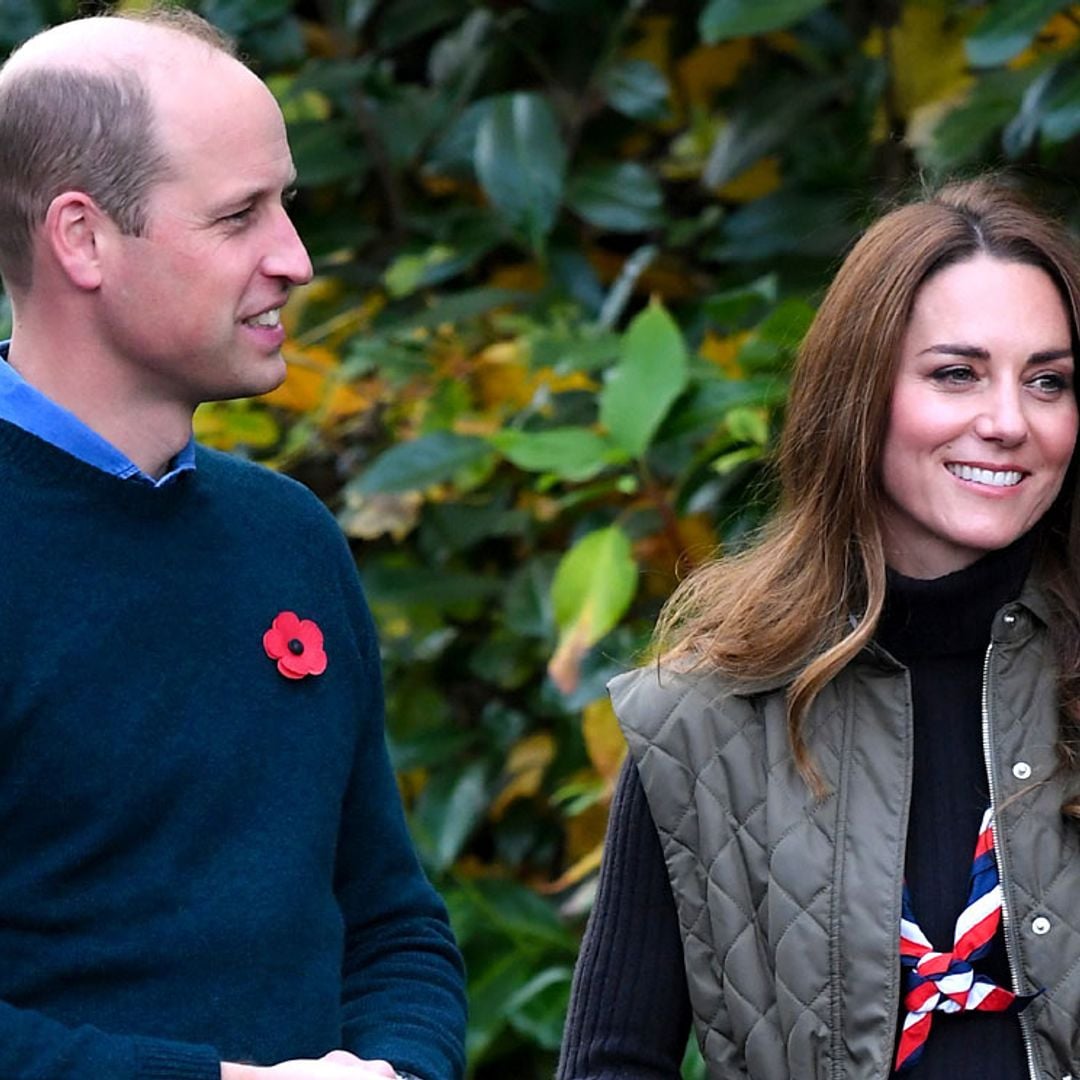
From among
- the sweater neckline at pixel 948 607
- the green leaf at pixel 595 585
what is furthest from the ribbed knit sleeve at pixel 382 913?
the green leaf at pixel 595 585

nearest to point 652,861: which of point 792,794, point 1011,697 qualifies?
point 792,794

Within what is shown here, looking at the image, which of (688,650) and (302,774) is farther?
(688,650)

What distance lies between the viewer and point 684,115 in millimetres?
4277

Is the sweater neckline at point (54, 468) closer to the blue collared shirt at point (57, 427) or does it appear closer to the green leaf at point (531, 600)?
the blue collared shirt at point (57, 427)

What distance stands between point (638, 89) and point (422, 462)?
2.75 ft

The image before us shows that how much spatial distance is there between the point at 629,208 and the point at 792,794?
194 cm

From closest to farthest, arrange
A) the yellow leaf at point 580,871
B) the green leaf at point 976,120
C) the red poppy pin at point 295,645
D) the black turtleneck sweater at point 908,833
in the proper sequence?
the red poppy pin at point 295,645, the black turtleneck sweater at point 908,833, the yellow leaf at point 580,871, the green leaf at point 976,120

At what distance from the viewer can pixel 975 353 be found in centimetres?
232

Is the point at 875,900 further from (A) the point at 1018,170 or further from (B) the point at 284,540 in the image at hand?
(A) the point at 1018,170

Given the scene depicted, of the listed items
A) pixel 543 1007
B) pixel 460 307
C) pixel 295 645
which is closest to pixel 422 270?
pixel 460 307

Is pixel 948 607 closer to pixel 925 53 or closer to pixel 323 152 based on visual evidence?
pixel 925 53

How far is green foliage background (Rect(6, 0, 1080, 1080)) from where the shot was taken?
11.6 ft

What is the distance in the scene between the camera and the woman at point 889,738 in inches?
87.1

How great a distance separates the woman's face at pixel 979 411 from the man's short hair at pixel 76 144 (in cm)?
80
